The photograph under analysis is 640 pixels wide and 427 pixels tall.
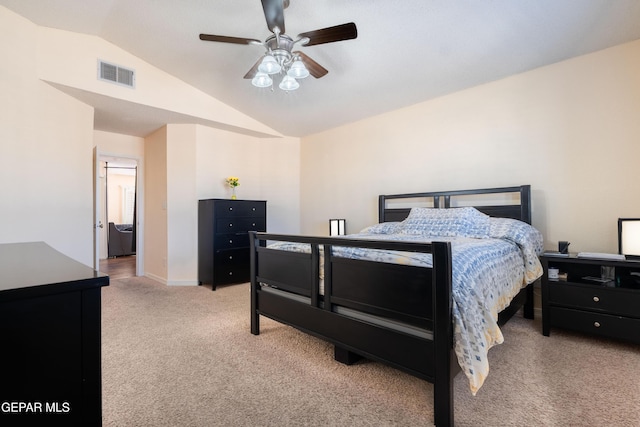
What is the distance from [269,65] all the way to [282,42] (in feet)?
0.63

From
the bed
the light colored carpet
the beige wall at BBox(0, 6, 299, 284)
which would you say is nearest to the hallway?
the beige wall at BBox(0, 6, 299, 284)

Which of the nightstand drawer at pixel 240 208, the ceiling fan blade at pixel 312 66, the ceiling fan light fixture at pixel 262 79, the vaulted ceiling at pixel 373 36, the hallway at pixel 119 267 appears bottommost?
the hallway at pixel 119 267

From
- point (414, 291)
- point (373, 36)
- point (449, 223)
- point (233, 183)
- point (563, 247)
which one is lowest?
point (414, 291)

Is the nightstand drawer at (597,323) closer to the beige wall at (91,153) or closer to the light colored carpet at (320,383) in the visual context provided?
the light colored carpet at (320,383)

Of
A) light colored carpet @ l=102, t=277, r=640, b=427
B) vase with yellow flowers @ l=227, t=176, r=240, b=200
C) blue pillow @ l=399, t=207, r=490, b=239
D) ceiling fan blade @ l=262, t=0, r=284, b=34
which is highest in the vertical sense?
ceiling fan blade @ l=262, t=0, r=284, b=34

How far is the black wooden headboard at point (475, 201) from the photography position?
2916 millimetres

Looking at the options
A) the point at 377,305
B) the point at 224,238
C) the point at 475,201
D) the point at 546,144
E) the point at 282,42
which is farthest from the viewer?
the point at 224,238

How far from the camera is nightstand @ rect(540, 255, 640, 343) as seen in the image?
217cm

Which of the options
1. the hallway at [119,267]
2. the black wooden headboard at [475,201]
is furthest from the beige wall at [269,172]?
the hallway at [119,267]

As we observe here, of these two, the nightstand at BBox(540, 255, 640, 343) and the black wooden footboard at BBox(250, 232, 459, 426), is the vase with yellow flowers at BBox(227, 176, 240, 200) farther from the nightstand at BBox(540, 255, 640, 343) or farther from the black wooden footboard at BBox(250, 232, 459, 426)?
the nightstand at BBox(540, 255, 640, 343)

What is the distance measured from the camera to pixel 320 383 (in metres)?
1.80

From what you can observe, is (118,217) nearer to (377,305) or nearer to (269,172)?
(269,172)

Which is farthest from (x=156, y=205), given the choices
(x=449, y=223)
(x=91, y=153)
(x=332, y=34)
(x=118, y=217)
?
(x=118, y=217)

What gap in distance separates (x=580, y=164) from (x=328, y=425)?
9.98ft
